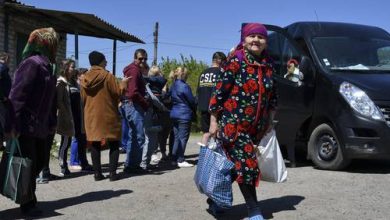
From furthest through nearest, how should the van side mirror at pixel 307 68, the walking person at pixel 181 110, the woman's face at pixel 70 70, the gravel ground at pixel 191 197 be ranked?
the walking person at pixel 181 110
the woman's face at pixel 70 70
the van side mirror at pixel 307 68
the gravel ground at pixel 191 197

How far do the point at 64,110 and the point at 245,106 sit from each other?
3.69 metres

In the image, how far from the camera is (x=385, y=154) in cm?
748

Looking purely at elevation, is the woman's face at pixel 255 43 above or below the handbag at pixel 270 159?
above

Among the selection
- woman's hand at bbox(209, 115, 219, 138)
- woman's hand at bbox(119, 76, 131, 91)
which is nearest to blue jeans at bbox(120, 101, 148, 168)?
woman's hand at bbox(119, 76, 131, 91)

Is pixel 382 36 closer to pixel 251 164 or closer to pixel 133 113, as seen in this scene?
pixel 133 113

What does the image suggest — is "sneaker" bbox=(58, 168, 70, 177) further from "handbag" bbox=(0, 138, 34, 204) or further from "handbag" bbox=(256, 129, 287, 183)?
"handbag" bbox=(256, 129, 287, 183)

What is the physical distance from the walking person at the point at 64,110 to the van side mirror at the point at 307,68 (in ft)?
10.8

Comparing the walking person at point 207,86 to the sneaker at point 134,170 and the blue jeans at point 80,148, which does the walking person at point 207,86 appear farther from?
the blue jeans at point 80,148

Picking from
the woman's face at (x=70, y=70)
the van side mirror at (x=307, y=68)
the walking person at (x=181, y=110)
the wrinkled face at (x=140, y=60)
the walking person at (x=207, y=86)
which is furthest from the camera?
the walking person at (x=181, y=110)

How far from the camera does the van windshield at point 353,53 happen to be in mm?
8211

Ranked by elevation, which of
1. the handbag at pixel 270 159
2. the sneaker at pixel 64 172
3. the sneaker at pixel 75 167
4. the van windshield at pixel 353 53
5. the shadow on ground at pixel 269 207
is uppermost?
the van windshield at pixel 353 53

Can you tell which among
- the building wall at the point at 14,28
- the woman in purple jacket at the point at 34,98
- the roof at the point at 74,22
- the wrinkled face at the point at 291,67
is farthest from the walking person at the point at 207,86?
the building wall at the point at 14,28

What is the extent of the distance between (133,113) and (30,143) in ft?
9.14

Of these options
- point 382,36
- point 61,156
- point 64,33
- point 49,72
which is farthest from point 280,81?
point 64,33
